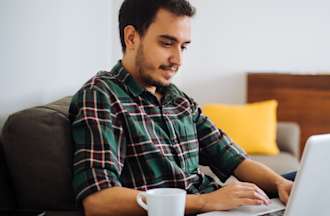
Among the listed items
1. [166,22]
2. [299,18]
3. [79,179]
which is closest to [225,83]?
[299,18]

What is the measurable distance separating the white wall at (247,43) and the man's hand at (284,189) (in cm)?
266

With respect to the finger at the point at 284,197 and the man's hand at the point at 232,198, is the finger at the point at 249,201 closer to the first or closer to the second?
the man's hand at the point at 232,198

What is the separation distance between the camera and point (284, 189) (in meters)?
1.54

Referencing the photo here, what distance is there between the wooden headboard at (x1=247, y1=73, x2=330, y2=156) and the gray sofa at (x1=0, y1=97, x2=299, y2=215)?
276 cm

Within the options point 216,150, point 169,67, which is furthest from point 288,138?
point 169,67

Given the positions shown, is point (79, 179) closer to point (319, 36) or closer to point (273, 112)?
point (273, 112)

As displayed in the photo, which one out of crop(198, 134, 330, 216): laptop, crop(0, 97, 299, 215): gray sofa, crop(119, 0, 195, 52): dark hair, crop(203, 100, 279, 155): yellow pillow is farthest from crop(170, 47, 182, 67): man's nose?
crop(203, 100, 279, 155): yellow pillow

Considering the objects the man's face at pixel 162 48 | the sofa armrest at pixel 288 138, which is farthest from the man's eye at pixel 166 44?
the sofa armrest at pixel 288 138

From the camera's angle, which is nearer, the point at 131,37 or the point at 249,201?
the point at 249,201

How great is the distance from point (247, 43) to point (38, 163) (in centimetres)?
295

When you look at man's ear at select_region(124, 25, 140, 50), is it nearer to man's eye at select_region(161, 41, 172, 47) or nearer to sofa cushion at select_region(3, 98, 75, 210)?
man's eye at select_region(161, 41, 172, 47)

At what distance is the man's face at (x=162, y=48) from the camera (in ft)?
5.26

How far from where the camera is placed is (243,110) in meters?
3.51

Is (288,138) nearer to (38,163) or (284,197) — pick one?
(284,197)
